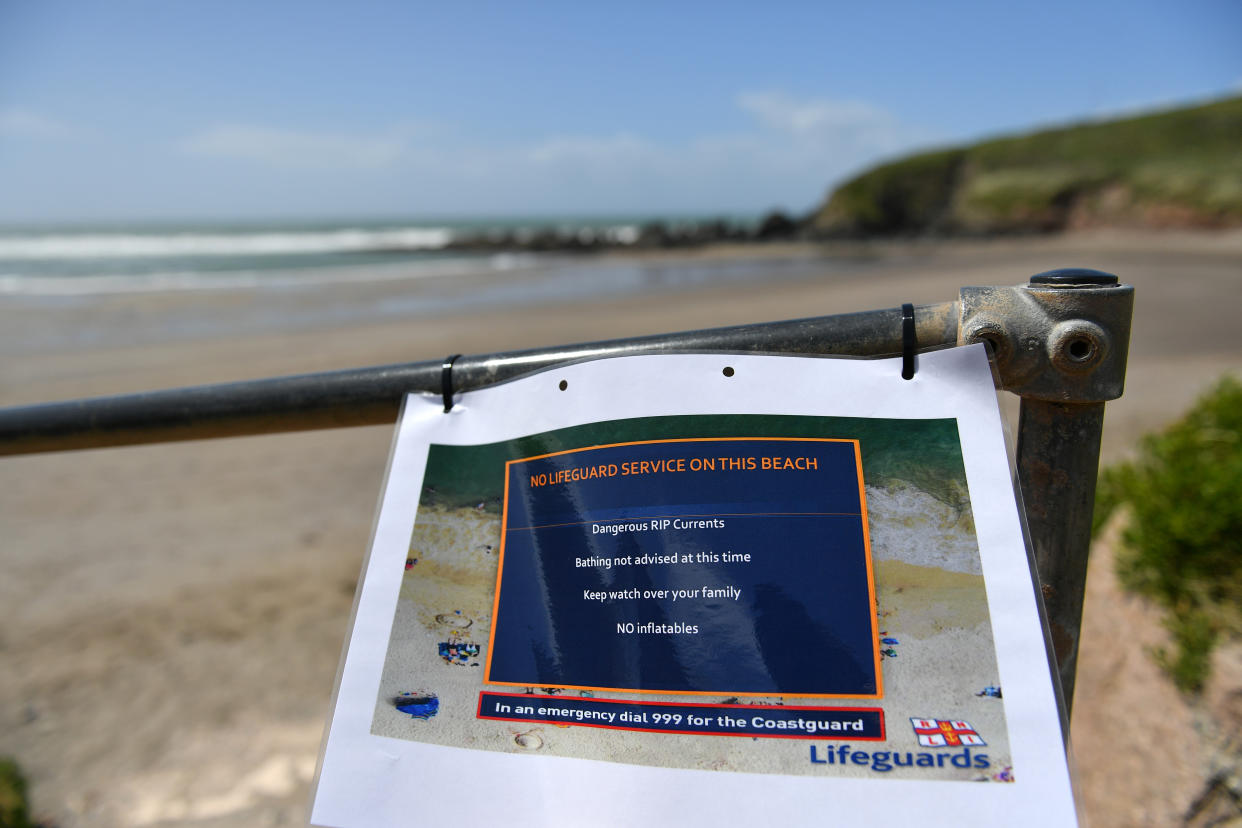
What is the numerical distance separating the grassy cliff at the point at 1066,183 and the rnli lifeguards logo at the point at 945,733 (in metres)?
38.7

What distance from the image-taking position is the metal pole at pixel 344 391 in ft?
2.90

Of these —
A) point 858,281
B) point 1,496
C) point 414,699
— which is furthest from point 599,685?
point 858,281

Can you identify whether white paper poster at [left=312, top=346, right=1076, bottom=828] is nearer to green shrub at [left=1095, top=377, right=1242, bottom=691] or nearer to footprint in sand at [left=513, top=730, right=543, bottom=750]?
footprint in sand at [left=513, top=730, right=543, bottom=750]

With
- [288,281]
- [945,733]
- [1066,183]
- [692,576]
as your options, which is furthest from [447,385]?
[1066,183]

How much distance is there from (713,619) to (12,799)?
9.25 ft

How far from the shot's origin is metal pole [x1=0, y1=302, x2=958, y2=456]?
34.8 inches

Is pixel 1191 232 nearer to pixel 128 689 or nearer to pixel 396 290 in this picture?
pixel 396 290

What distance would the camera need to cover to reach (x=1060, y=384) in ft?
2.81

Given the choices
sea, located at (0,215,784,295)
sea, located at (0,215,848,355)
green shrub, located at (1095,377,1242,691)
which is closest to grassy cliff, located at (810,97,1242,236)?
sea, located at (0,215,848,355)

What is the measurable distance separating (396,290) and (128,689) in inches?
784

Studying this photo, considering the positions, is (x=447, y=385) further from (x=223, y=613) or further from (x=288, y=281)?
(x=288, y=281)

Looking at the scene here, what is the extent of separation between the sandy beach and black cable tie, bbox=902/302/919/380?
6.44 feet

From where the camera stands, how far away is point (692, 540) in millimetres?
823

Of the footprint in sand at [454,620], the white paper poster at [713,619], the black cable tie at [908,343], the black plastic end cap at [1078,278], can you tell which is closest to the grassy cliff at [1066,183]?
the black plastic end cap at [1078,278]
